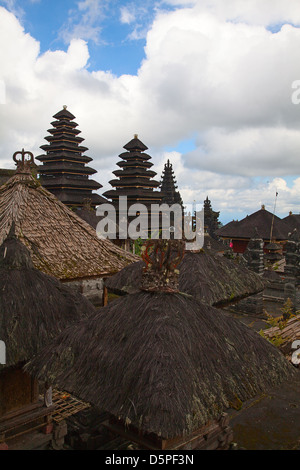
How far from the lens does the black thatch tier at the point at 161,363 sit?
14.0ft

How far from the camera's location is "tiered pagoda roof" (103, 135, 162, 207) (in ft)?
118

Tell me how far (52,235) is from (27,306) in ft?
15.3

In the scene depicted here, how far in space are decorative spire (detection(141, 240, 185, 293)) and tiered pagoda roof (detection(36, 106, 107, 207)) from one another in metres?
27.8

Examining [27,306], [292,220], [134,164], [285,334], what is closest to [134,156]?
[134,164]

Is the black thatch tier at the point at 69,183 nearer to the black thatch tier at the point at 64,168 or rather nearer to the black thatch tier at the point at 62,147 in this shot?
the black thatch tier at the point at 64,168

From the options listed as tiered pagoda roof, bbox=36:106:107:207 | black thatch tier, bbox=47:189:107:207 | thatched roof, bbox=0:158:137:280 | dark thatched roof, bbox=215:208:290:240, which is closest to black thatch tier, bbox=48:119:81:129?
tiered pagoda roof, bbox=36:106:107:207

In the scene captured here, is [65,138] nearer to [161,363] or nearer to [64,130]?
[64,130]

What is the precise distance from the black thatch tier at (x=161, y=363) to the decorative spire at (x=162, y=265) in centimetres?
14

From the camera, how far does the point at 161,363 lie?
443cm

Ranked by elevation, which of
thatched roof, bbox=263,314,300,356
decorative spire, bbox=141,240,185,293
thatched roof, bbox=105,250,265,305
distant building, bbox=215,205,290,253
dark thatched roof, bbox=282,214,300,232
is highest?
dark thatched roof, bbox=282,214,300,232

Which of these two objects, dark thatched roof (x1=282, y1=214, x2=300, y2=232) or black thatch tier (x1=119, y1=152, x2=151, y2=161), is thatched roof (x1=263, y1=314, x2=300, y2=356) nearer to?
black thatch tier (x1=119, y1=152, x2=151, y2=161)

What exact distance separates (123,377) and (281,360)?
8.51ft

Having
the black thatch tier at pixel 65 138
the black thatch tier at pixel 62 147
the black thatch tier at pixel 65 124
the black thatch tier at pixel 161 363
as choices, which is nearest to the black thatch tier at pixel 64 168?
the black thatch tier at pixel 62 147
